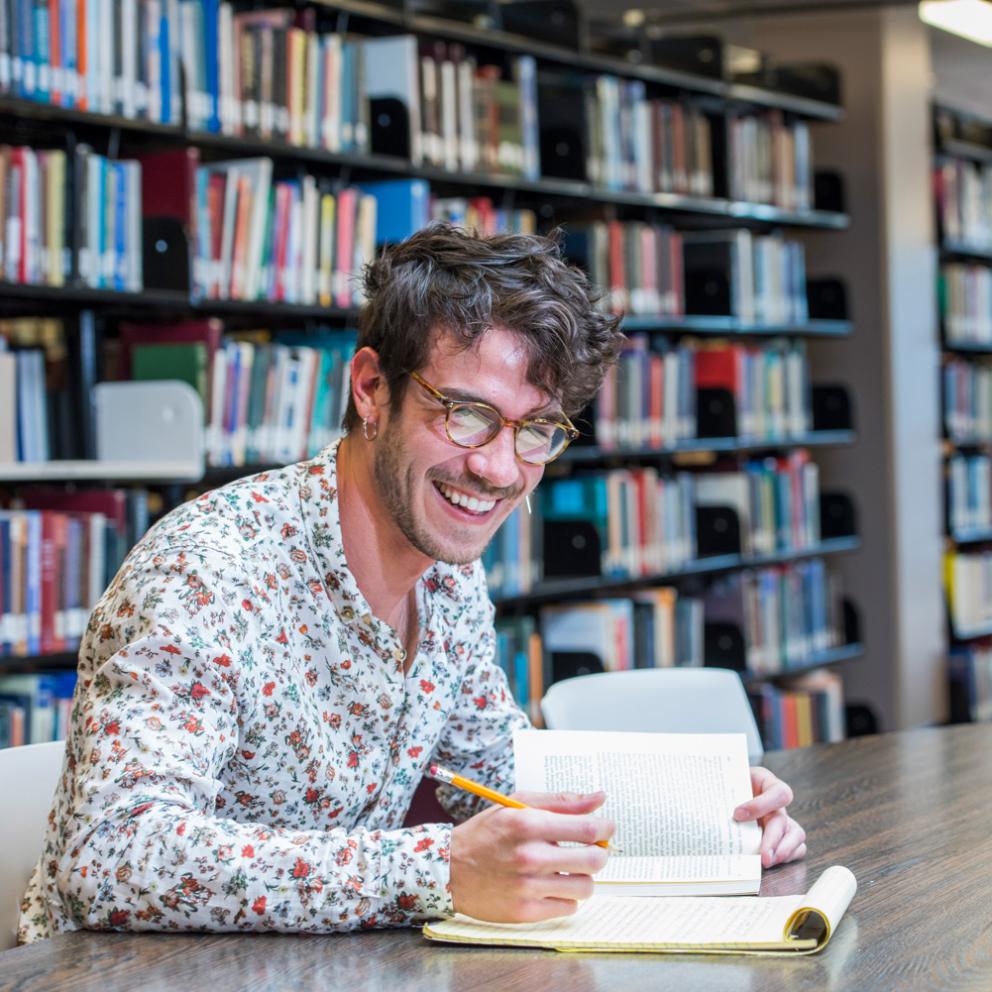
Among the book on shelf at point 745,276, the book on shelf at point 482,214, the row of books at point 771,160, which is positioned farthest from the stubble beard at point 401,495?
the row of books at point 771,160

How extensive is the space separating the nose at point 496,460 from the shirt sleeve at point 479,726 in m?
0.30

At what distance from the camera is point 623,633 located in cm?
430

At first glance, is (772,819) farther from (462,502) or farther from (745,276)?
(745,276)

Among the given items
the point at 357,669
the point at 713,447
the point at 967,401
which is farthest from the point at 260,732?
the point at 967,401

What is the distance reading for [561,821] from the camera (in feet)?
3.97

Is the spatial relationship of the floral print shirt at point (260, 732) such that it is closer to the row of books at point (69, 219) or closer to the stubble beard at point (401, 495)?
the stubble beard at point (401, 495)

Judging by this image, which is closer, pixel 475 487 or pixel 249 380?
pixel 475 487

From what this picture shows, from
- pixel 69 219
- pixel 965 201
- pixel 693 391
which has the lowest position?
pixel 693 391

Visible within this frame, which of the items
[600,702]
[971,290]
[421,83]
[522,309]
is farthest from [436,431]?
[971,290]

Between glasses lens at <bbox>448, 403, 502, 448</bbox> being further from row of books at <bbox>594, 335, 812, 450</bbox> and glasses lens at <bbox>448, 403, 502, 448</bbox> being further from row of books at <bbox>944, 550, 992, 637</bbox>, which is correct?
row of books at <bbox>944, 550, 992, 637</bbox>

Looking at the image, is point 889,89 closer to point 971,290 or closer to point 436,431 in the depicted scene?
point 971,290

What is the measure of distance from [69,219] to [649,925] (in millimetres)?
2123

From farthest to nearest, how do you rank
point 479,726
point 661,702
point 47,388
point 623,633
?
point 623,633 < point 47,388 < point 661,702 < point 479,726

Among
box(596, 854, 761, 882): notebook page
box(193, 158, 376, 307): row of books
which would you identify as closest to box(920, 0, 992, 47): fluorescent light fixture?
box(193, 158, 376, 307): row of books
